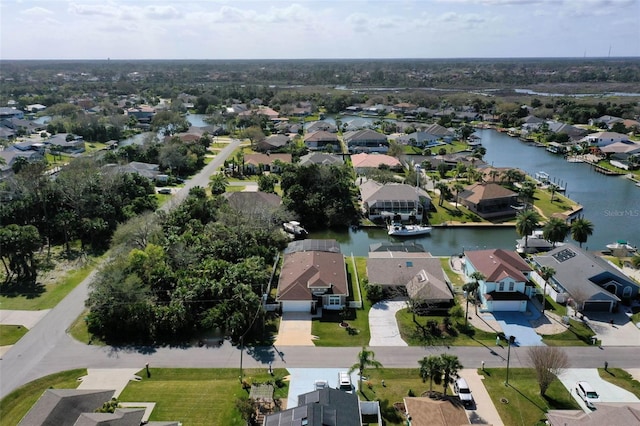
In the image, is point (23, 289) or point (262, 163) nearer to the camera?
point (23, 289)

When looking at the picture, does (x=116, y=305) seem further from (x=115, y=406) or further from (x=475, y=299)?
(x=475, y=299)

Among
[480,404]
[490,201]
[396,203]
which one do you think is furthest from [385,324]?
[490,201]

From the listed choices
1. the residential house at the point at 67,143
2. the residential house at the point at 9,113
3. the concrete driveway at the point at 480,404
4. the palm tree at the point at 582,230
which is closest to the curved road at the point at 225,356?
the concrete driveway at the point at 480,404

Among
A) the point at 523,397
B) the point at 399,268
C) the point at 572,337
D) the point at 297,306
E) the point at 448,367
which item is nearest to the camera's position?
the point at 448,367

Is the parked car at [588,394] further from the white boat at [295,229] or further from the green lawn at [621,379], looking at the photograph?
the white boat at [295,229]

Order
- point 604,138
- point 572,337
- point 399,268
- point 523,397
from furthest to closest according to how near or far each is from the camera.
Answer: point 604,138, point 399,268, point 572,337, point 523,397

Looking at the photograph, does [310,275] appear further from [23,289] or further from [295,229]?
[23,289]
